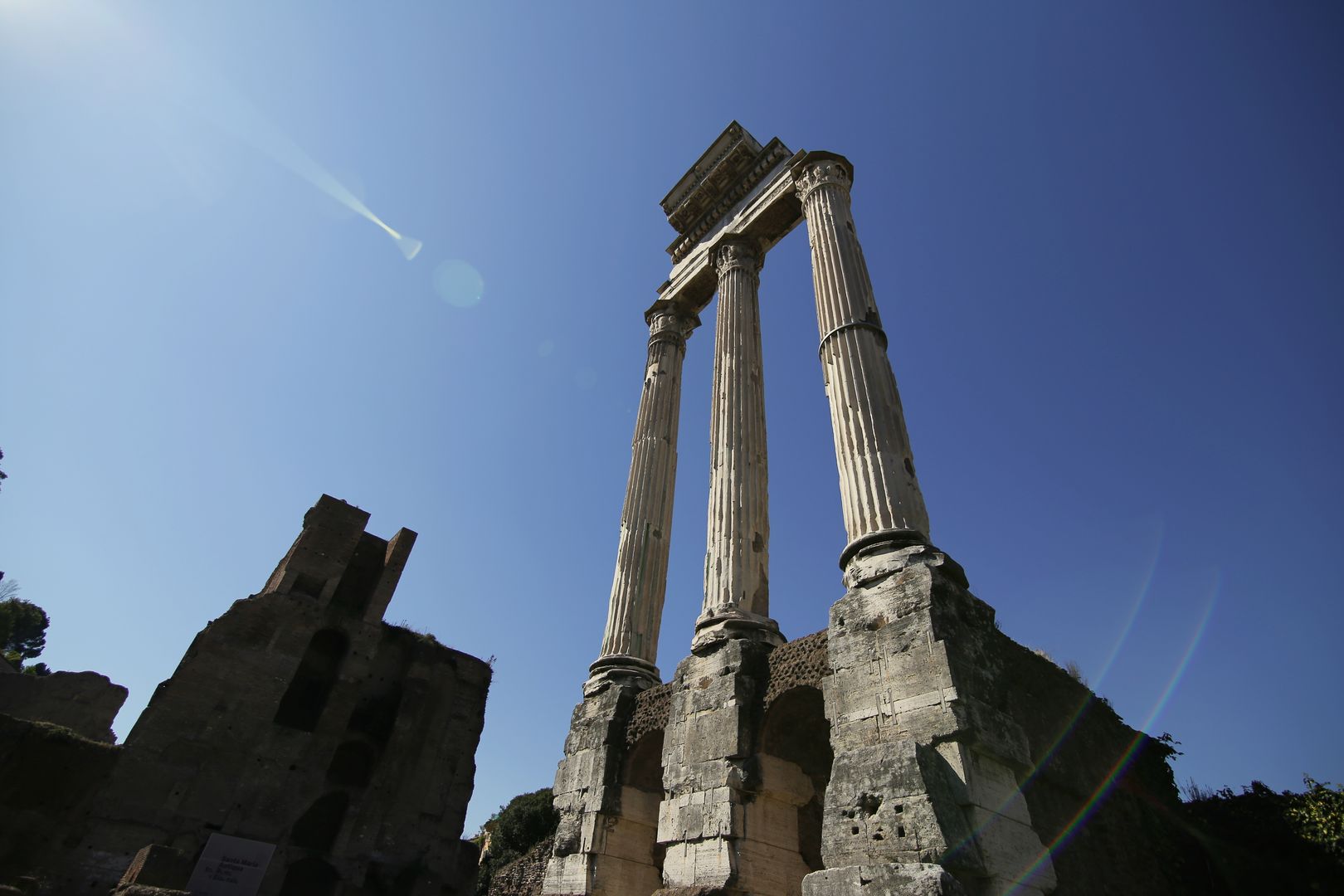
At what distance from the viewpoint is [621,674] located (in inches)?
389

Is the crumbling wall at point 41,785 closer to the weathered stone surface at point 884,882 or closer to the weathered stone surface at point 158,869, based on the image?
the weathered stone surface at point 158,869

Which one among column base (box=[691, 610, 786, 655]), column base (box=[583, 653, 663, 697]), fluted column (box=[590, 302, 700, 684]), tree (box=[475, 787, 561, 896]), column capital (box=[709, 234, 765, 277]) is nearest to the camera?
column base (box=[691, 610, 786, 655])

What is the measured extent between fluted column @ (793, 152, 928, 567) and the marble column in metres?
1.69

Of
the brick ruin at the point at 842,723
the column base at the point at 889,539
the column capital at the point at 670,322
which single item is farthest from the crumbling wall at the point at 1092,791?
the column capital at the point at 670,322

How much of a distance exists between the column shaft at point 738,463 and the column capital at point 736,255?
0.02 m

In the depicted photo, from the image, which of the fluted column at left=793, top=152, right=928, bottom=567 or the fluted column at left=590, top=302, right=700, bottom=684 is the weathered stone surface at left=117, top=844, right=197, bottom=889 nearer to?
the fluted column at left=590, top=302, right=700, bottom=684

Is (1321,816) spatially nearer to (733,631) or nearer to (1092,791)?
(1092,791)

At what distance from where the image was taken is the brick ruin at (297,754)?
18.1 metres

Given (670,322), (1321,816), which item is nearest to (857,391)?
(670,322)

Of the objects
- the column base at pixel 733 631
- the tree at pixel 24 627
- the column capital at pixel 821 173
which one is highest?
the tree at pixel 24 627

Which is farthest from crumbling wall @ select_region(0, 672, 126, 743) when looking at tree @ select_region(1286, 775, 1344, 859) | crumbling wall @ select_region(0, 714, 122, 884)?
tree @ select_region(1286, 775, 1344, 859)

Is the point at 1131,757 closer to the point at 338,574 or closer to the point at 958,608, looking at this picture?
the point at 958,608

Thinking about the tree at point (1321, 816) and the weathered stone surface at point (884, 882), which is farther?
the tree at point (1321, 816)

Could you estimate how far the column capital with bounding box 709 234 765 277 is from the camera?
42.1 ft
